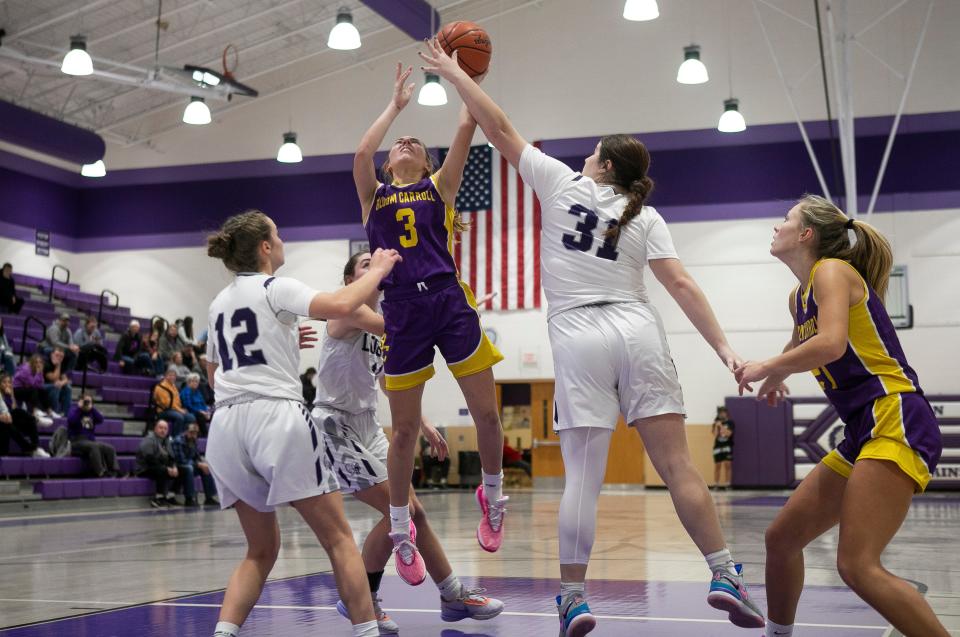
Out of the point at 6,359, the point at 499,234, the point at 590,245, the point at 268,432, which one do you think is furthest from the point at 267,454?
the point at 499,234

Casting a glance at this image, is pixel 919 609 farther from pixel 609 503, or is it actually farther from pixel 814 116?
pixel 814 116

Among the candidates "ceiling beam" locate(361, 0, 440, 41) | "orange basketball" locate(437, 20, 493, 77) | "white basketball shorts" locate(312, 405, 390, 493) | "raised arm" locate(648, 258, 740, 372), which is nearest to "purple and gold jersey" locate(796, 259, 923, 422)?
"raised arm" locate(648, 258, 740, 372)

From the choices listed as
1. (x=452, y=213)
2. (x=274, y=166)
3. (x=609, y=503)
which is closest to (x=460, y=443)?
(x=609, y=503)

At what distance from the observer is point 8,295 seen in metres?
18.5

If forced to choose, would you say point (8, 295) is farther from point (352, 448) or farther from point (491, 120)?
point (491, 120)

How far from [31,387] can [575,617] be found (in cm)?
1358

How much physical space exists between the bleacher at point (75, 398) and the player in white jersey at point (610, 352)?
12.0 meters

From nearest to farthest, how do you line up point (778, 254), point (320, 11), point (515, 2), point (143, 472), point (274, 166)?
1. point (778, 254)
2. point (143, 472)
3. point (320, 11)
4. point (515, 2)
5. point (274, 166)

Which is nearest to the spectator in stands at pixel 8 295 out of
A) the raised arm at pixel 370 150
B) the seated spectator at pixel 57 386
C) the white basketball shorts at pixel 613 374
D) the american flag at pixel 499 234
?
the seated spectator at pixel 57 386

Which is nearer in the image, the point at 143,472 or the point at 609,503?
the point at 143,472

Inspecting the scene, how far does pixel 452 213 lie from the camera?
5.02 m

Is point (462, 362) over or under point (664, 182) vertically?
under

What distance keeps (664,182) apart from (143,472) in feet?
Answer: 41.1

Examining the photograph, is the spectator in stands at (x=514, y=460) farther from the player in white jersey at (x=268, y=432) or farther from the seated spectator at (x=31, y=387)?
the player in white jersey at (x=268, y=432)
